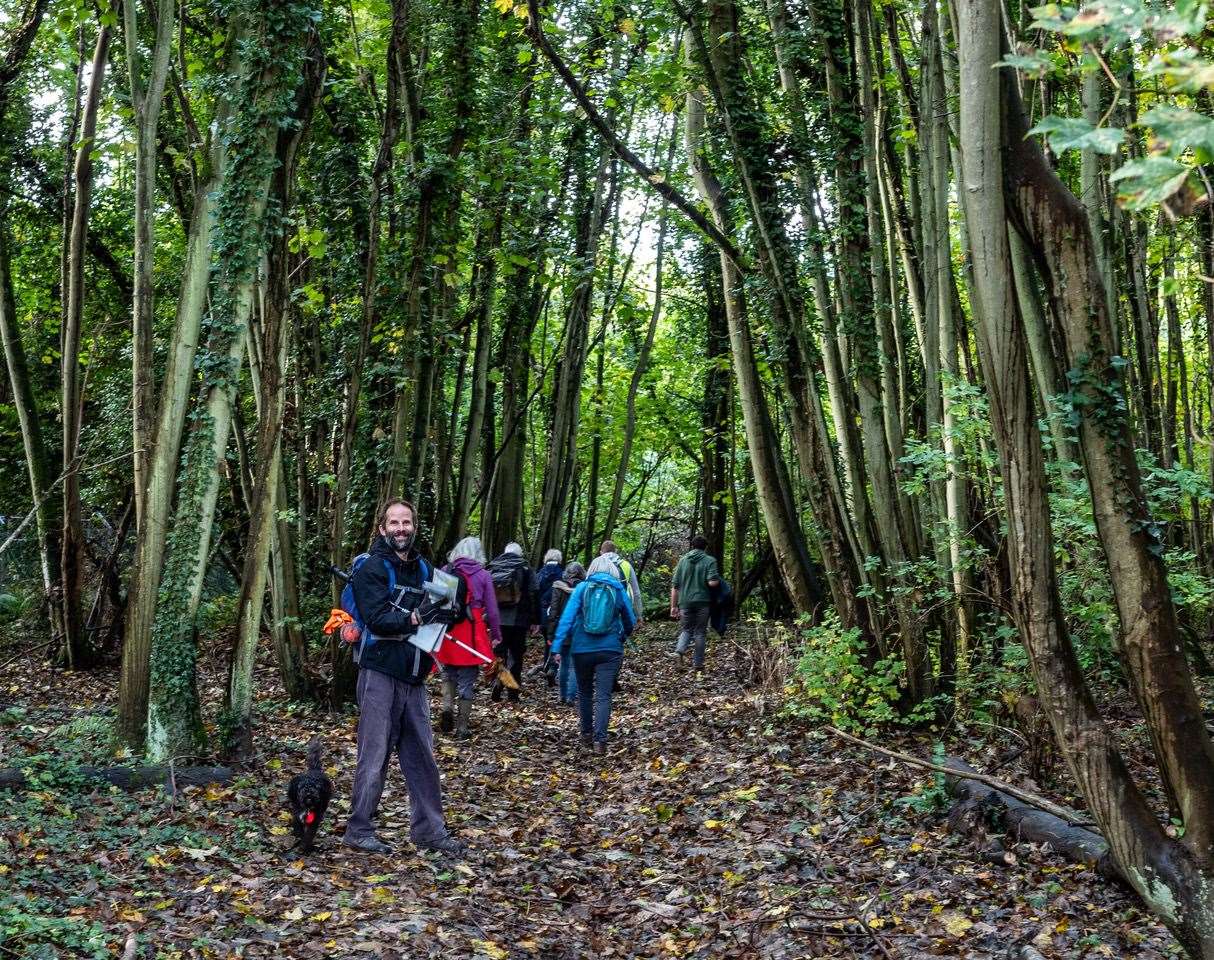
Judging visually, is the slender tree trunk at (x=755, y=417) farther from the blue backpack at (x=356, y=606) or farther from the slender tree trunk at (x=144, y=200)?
the slender tree trunk at (x=144, y=200)

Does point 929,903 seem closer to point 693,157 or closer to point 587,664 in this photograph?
point 587,664

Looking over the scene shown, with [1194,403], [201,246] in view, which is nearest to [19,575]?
[201,246]

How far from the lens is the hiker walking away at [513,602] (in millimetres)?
13250

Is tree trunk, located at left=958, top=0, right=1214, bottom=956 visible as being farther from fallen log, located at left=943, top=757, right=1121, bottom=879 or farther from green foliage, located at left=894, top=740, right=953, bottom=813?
green foliage, located at left=894, top=740, right=953, bottom=813

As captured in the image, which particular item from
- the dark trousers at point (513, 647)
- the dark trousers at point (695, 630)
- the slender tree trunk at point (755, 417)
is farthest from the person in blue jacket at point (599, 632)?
the dark trousers at point (695, 630)

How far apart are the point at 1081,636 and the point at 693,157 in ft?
21.9

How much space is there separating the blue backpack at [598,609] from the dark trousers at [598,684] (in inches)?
10.4

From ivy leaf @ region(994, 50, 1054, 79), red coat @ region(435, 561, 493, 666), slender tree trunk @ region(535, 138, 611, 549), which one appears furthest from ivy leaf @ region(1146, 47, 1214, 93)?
slender tree trunk @ region(535, 138, 611, 549)

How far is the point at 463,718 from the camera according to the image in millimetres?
10906

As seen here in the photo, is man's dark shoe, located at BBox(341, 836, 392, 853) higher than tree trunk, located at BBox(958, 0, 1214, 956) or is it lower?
lower

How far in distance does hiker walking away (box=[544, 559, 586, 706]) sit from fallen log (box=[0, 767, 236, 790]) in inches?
204

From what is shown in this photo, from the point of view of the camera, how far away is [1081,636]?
732 centimetres

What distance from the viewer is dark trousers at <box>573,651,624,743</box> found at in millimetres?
10375

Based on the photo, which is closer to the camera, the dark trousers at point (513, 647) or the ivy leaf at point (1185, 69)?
the ivy leaf at point (1185, 69)
